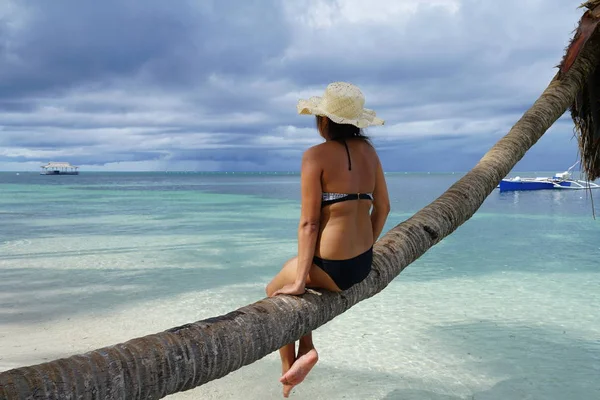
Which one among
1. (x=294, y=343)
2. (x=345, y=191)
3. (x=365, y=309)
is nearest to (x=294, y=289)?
(x=294, y=343)

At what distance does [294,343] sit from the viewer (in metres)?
2.61

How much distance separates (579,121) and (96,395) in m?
5.06

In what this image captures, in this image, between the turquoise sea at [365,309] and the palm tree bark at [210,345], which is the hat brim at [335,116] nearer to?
the palm tree bark at [210,345]

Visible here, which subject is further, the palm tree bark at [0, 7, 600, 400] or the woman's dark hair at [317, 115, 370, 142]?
the woman's dark hair at [317, 115, 370, 142]

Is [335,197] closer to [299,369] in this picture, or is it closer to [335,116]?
[335,116]

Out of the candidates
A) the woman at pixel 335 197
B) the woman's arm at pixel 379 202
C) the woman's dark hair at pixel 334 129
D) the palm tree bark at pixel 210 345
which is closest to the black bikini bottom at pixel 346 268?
the woman at pixel 335 197

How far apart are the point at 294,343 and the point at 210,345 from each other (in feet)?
2.30

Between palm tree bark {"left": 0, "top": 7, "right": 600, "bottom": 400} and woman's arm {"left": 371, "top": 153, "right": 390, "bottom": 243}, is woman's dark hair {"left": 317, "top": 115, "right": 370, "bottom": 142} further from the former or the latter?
palm tree bark {"left": 0, "top": 7, "right": 600, "bottom": 400}

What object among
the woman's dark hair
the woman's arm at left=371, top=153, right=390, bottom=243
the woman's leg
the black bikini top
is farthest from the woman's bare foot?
the woman's dark hair

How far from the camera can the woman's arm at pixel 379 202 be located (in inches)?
103

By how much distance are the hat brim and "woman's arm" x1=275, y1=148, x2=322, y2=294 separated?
18 centimetres

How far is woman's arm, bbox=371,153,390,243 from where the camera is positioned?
8.56ft

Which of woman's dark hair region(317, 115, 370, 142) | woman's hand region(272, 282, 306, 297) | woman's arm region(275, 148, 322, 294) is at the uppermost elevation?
woman's dark hair region(317, 115, 370, 142)

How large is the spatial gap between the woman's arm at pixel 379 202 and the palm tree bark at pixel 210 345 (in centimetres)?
22
